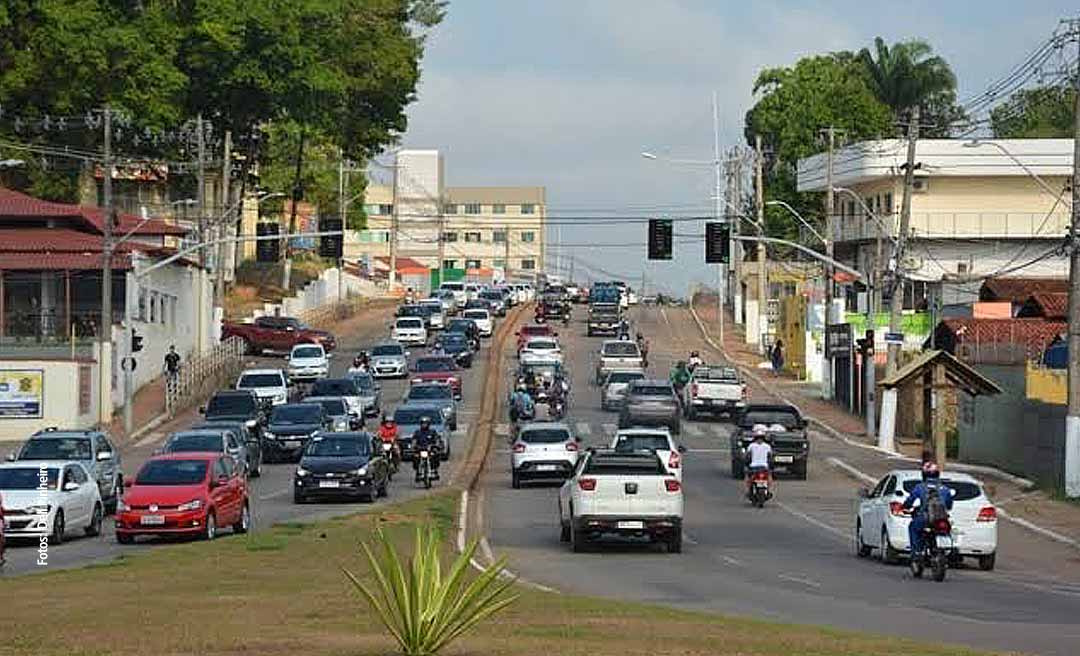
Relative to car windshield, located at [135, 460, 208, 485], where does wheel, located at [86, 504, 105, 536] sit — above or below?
below

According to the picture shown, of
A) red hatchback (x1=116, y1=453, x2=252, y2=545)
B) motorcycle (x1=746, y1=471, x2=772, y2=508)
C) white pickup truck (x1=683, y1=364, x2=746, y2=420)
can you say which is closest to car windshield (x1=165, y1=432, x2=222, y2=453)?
red hatchback (x1=116, y1=453, x2=252, y2=545)

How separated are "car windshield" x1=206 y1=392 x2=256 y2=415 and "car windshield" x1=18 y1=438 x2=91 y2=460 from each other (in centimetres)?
1595

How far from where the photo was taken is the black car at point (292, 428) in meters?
56.7

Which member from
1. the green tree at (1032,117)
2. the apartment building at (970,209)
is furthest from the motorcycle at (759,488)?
the green tree at (1032,117)

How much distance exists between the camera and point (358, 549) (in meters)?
31.2

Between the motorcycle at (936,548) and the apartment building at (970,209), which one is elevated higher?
the apartment building at (970,209)

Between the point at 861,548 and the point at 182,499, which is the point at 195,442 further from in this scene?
the point at 861,548

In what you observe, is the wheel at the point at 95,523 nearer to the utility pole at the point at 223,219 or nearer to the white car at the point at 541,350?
the white car at the point at 541,350

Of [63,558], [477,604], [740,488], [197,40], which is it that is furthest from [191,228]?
[477,604]

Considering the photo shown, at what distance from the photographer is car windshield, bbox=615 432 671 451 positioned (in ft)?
147

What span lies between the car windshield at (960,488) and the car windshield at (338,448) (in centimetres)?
1540

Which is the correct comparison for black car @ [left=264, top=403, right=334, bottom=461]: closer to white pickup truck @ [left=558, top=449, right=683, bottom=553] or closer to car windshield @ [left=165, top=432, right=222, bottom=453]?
car windshield @ [left=165, top=432, right=222, bottom=453]

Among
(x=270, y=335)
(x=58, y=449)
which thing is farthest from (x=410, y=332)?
(x=58, y=449)

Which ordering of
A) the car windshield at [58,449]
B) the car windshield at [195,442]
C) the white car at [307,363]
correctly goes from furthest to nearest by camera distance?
the white car at [307,363]
the car windshield at [195,442]
the car windshield at [58,449]
